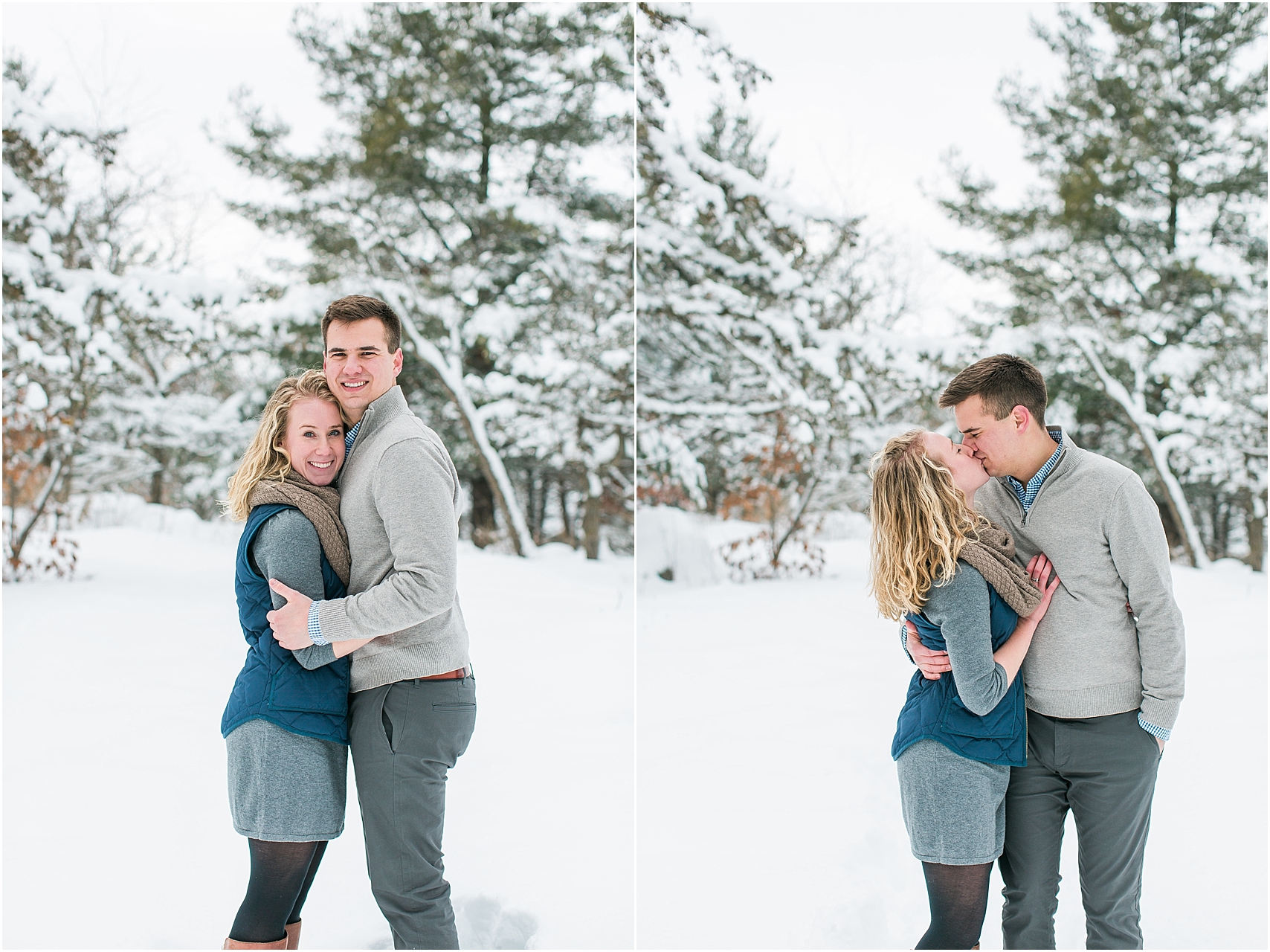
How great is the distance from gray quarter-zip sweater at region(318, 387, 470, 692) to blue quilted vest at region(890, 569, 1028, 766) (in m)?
0.75

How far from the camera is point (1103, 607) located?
139cm

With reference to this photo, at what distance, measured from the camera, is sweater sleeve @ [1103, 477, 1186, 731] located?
1342 mm

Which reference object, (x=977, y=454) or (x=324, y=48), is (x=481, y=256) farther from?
(x=977, y=454)

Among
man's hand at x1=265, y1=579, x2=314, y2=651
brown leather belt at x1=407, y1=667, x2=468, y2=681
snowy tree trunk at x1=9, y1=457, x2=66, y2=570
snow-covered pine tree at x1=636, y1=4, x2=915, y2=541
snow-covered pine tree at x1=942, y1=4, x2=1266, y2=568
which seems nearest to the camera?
man's hand at x1=265, y1=579, x2=314, y2=651

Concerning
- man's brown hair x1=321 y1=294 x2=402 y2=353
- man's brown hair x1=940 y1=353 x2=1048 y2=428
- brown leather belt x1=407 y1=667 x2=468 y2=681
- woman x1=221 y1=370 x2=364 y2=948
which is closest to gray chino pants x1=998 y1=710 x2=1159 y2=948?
man's brown hair x1=940 y1=353 x2=1048 y2=428

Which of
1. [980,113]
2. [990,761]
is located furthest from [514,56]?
[990,761]

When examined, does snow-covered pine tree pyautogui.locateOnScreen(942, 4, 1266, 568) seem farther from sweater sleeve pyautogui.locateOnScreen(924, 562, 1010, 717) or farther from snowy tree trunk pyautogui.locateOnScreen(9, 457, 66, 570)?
snowy tree trunk pyautogui.locateOnScreen(9, 457, 66, 570)

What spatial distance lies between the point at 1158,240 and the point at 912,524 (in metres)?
2.32

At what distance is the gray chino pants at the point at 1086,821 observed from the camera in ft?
4.55

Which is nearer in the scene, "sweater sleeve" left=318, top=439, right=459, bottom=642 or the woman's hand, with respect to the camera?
"sweater sleeve" left=318, top=439, right=459, bottom=642

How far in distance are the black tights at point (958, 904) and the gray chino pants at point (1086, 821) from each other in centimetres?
15

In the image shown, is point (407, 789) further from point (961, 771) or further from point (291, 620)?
point (961, 771)

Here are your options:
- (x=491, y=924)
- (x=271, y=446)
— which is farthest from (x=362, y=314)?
(x=491, y=924)

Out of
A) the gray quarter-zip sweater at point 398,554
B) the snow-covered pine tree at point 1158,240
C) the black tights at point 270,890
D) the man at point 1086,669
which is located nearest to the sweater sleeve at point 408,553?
the gray quarter-zip sweater at point 398,554
